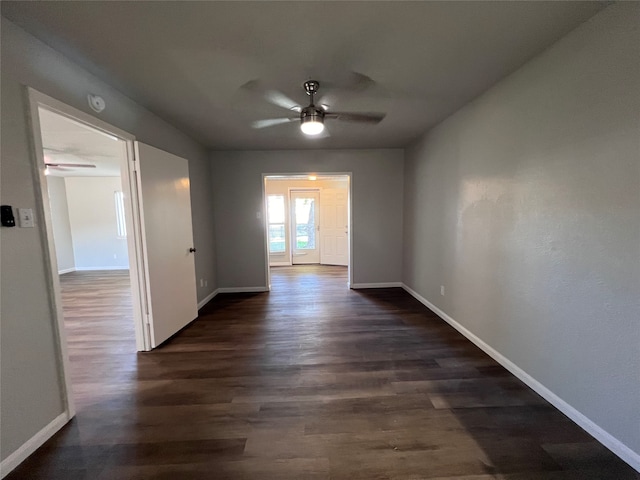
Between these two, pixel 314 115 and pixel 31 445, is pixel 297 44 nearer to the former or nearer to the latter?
pixel 314 115

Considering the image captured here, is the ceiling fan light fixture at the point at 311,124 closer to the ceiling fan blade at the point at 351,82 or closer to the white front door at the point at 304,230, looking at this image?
the ceiling fan blade at the point at 351,82

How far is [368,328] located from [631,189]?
2.40m

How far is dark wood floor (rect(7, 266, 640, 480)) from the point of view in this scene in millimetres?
1420

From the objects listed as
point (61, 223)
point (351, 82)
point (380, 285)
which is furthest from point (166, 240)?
point (61, 223)

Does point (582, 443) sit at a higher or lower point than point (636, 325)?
lower

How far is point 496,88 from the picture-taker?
7.43 ft

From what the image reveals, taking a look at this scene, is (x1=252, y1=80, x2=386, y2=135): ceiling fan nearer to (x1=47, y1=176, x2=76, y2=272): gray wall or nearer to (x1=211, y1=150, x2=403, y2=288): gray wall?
(x1=211, y1=150, x2=403, y2=288): gray wall

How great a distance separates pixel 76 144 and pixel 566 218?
569 cm

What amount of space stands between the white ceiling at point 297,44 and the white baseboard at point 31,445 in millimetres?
2354

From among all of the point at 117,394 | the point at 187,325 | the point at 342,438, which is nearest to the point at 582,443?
the point at 342,438

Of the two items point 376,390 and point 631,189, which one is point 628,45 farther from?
point 376,390

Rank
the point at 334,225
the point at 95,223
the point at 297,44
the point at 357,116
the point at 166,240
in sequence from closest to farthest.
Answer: the point at 297,44 < the point at 357,116 < the point at 166,240 < the point at 95,223 < the point at 334,225

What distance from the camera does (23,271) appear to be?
4.94 ft

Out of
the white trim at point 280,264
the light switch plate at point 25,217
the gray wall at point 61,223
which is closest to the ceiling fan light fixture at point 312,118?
the light switch plate at point 25,217
